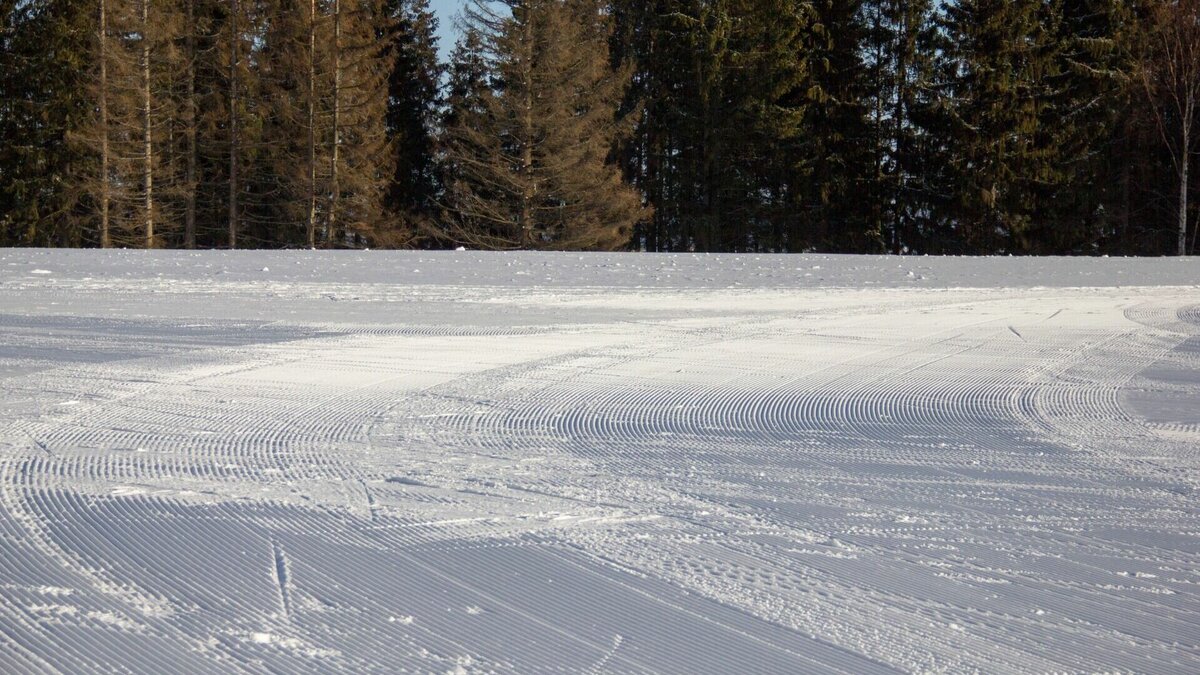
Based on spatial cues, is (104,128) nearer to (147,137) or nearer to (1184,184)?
(147,137)

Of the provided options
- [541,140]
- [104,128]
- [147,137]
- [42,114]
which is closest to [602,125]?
[541,140]

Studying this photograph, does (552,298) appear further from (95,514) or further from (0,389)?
(95,514)

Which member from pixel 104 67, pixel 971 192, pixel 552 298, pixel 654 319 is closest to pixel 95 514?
pixel 654 319

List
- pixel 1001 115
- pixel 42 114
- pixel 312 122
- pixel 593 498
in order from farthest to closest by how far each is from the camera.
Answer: pixel 1001 115, pixel 42 114, pixel 312 122, pixel 593 498

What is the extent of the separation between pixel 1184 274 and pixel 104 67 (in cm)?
2304

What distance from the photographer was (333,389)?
605 cm

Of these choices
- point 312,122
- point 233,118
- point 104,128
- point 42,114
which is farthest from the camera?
point 233,118

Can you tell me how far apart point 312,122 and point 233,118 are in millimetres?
2570

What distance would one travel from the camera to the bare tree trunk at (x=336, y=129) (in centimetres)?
2752

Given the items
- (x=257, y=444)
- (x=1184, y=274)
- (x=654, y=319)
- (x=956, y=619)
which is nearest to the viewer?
(x=956, y=619)

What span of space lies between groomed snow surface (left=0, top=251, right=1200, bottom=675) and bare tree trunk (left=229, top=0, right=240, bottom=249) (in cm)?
2066

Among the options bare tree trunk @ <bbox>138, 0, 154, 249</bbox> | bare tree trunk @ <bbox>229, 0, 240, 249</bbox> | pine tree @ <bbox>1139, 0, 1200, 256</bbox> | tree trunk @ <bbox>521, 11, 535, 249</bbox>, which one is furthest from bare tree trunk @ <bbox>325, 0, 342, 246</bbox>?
pine tree @ <bbox>1139, 0, 1200, 256</bbox>

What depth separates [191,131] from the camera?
2762 cm

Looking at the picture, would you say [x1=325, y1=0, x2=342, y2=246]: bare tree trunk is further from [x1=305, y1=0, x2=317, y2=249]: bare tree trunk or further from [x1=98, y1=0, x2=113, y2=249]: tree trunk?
[x1=98, y1=0, x2=113, y2=249]: tree trunk
